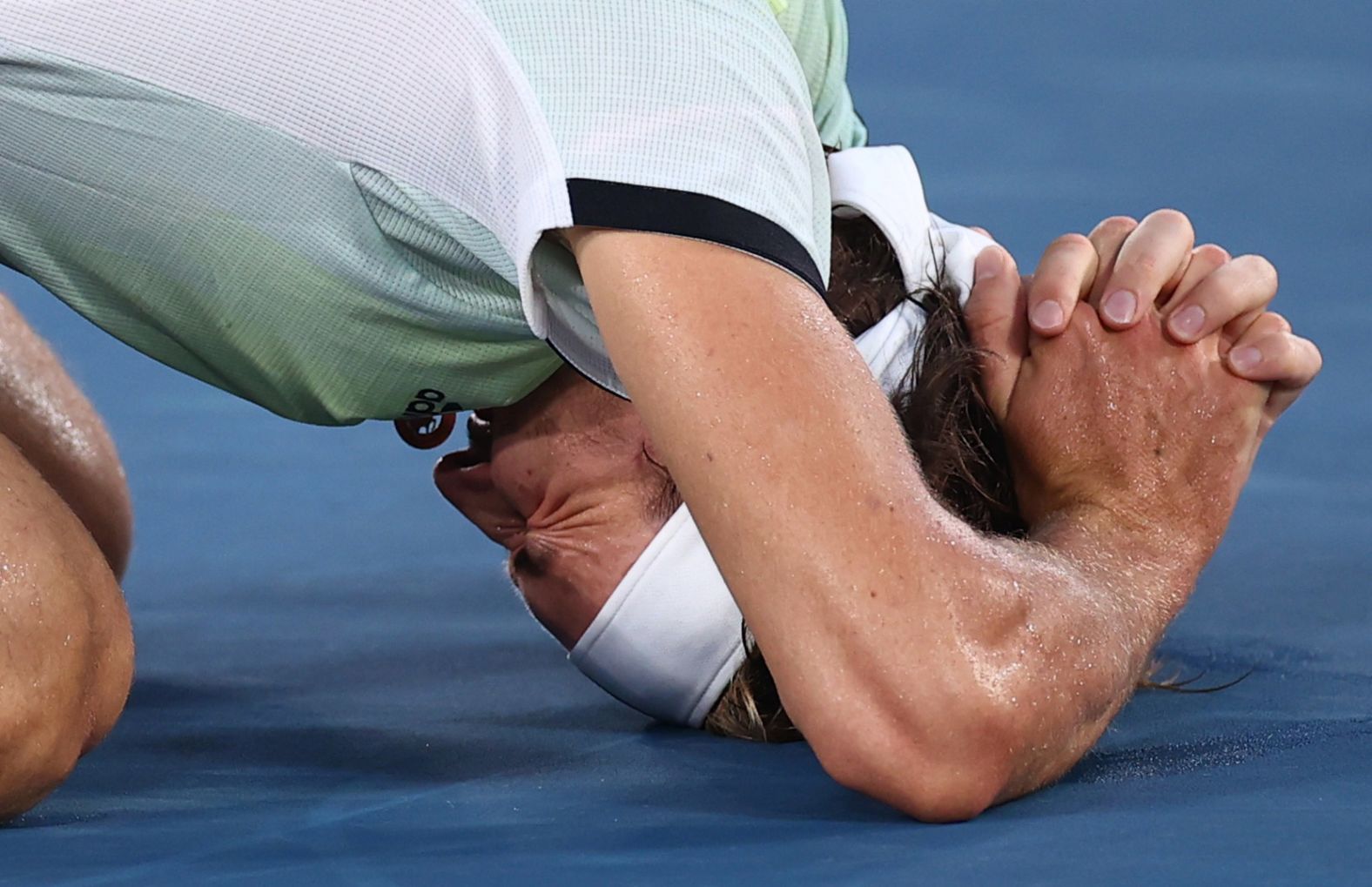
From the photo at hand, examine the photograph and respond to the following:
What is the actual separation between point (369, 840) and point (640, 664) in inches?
13.0

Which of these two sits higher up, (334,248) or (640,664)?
(334,248)

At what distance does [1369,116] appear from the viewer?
9.14 feet

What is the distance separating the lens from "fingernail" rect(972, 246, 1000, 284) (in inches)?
56.1

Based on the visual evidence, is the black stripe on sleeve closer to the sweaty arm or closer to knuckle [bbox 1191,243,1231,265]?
the sweaty arm

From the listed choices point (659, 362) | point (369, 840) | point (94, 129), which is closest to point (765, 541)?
point (659, 362)

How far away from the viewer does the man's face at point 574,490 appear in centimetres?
139

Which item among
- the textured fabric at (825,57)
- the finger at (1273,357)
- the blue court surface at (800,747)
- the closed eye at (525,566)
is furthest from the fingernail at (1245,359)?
the closed eye at (525,566)

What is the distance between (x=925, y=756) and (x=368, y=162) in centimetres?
45

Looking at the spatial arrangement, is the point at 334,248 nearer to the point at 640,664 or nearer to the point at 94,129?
the point at 94,129

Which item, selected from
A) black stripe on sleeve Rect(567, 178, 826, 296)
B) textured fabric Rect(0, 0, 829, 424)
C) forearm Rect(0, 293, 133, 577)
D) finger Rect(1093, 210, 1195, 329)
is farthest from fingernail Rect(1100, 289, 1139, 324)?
forearm Rect(0, 293, 133, 577)

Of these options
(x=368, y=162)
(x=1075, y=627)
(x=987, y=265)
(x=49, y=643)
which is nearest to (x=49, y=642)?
(x=49, y=643)

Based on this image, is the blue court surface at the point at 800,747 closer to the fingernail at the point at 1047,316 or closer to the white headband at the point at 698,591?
the white headband at the point at 698,591

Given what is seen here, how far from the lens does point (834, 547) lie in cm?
106

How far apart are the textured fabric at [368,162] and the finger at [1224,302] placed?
0.30m
